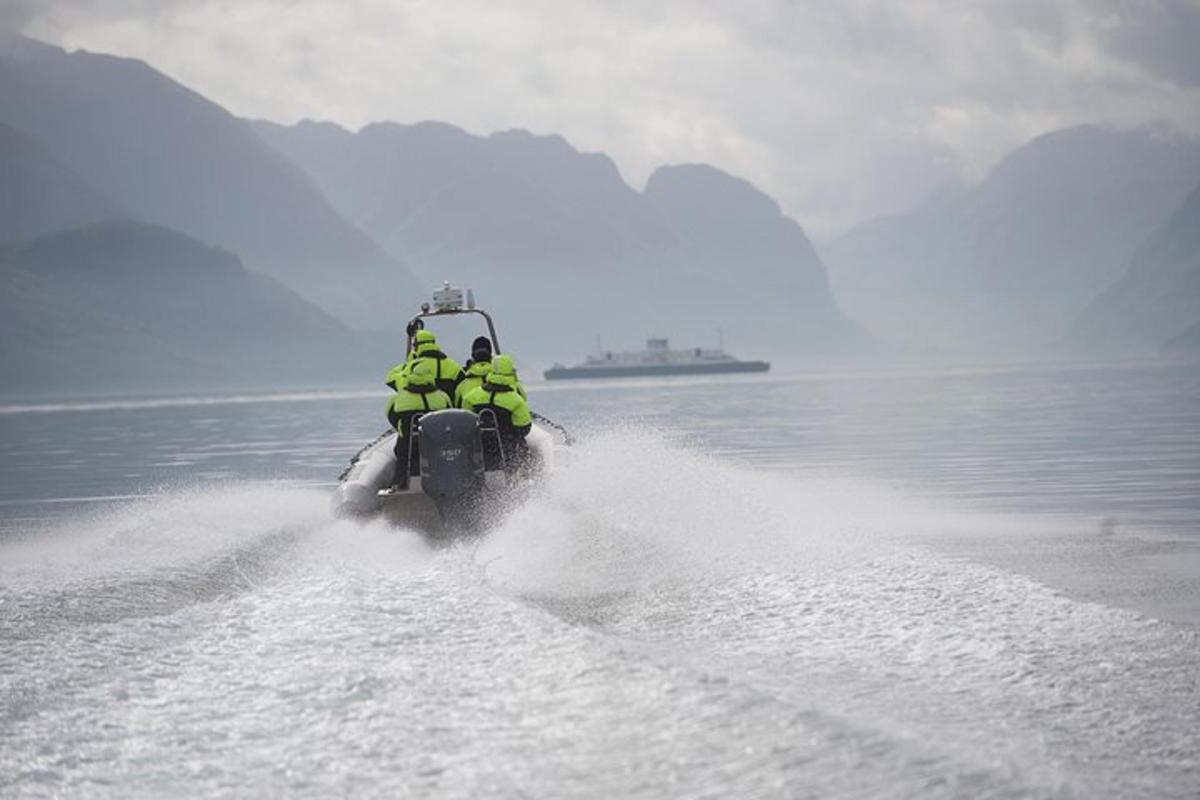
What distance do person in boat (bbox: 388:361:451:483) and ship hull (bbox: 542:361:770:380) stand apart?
16986 cm

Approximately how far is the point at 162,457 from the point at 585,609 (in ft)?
106

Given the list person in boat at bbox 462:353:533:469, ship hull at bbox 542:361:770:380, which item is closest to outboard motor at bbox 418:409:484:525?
person in boat at bbox 462:353:533:469

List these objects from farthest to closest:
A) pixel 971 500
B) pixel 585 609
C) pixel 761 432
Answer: pixel 761 432
pixel 971 500
pixel 585 609

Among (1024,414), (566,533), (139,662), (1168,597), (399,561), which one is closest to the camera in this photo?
(139,662)

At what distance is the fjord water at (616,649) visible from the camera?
657 cm

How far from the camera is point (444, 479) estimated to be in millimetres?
14367

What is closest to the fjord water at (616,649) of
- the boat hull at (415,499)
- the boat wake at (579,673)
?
the boat wake at (579,673)

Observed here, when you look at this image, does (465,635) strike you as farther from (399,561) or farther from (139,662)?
(399,561)

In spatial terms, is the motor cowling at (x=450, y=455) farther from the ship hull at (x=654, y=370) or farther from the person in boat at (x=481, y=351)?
the ship hull at (x=654, y=370)

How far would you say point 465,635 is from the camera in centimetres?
909

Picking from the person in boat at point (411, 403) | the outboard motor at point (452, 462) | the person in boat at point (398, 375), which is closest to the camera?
the outboard motor at point (452, 462)

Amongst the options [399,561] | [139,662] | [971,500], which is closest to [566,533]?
[399,561]

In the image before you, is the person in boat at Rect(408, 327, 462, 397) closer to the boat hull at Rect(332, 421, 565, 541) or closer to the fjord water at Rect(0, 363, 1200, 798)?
the boat hull at Rect(332, 421, 565, 541)

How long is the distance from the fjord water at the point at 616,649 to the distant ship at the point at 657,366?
16884 centimetres
